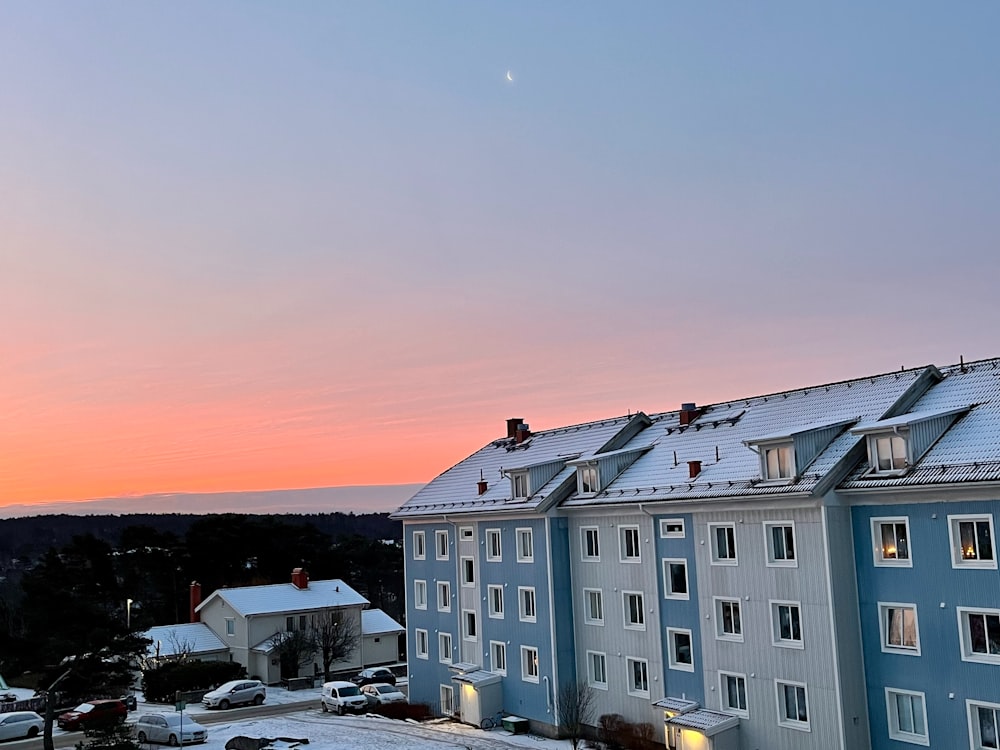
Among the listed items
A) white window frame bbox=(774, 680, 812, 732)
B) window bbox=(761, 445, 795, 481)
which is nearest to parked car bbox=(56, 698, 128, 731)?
white window frame bbox=(774, 680, 812, 732)

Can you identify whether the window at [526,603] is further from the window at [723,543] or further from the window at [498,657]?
the window at [723,543]

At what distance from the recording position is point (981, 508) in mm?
25609


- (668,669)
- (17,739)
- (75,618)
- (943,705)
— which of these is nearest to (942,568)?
(943,705)

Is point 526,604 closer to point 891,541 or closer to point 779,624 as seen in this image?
point 779,624

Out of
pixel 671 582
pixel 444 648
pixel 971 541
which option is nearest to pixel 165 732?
pixel 444 648

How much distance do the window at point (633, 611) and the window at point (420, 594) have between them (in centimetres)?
1648

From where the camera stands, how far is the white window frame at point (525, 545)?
4247cm

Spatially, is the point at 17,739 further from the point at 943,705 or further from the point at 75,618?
the point at 943,705

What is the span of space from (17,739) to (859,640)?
127ft

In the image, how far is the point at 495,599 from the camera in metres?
45.3

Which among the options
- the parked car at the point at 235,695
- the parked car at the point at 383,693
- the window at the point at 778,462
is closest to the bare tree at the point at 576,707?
the window at the point at 778,462

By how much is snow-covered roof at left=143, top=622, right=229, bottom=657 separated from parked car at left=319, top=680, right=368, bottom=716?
59.4ft

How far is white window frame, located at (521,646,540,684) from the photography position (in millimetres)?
41875

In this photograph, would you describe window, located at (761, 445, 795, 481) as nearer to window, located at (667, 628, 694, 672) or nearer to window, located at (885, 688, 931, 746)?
window, located at (885, 688, 931, 746)
